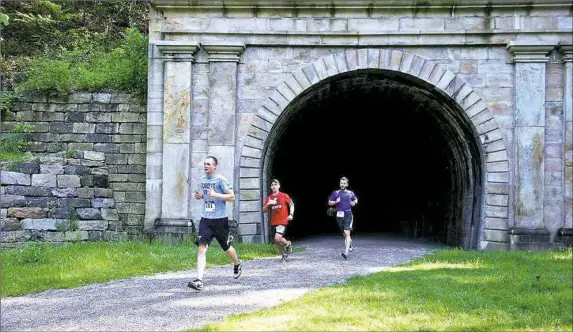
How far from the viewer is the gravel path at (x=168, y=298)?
5.83m

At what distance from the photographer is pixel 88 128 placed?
12.7 metres

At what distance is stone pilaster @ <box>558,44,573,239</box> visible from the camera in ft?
37.6

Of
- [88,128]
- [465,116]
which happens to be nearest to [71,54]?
[88,128]

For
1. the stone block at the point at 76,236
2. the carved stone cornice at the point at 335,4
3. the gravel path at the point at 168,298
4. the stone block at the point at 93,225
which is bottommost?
the gravel path at the point at 168,298

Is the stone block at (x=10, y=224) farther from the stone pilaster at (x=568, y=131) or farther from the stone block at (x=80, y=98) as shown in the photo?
the stone pilaster at (x=568, y=131)

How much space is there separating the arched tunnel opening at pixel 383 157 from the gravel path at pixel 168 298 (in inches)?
167

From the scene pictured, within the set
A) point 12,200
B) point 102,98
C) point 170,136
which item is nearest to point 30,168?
point 12,200

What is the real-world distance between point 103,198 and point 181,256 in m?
3.70

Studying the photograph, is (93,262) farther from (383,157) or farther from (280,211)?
(383,157)

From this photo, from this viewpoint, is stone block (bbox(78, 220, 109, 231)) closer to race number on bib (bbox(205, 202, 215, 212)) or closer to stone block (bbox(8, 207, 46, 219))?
stone block (bbox(8, 207, 46, 219))

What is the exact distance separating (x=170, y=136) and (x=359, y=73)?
13.4 feet

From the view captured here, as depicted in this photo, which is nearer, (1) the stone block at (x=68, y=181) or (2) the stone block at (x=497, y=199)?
(2) the stone block at (x=497, y=199)

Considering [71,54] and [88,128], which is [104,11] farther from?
[88,128]

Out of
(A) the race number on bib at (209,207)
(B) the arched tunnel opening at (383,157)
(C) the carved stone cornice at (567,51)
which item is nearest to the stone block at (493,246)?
(B) the arched tunnel opening at (383,157)
